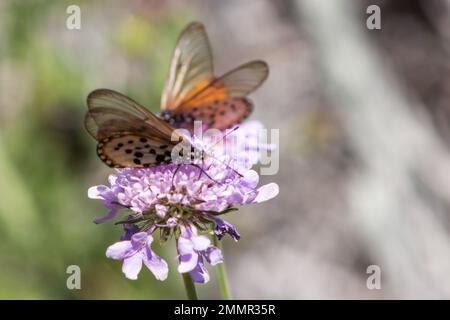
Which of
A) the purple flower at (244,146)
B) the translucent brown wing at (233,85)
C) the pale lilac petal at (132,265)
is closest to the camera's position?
the pale lilac petal at (132,265)

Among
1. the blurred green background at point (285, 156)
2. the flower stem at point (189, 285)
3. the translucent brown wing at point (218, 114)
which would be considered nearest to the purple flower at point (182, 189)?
the flower stem at point (189, 285)

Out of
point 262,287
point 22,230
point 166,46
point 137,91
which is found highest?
point 166,46

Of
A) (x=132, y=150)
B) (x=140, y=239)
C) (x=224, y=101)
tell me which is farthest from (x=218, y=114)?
(x=140, y=239)

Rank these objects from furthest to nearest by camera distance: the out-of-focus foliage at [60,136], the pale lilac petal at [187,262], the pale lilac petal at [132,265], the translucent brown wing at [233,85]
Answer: the out-of-focus foliage at [60,136] < the translucent brown wing at [233,85] < the pale lilac petal at [132,265] < the pale lilac petal at [187,262]

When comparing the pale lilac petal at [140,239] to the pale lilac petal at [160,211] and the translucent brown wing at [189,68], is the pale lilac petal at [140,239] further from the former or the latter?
the translucent brown wing at [189,68]

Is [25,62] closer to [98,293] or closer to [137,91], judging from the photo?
[137,91]

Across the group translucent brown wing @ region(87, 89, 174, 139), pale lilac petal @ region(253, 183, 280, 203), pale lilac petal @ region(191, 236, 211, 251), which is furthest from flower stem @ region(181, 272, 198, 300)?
translucent brown wing @ region(87, 89, 174, 139)

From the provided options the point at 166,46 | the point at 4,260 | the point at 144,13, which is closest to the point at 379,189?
the point at 166,46
